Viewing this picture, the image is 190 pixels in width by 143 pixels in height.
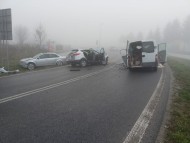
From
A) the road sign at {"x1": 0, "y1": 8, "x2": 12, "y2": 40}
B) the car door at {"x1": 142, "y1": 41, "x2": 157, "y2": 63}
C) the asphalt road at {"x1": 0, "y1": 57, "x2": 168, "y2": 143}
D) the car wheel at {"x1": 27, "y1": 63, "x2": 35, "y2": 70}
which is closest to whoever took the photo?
the asphalt road at {"x1": 0, "y1": 57, "x2": 168, "y2": 143}

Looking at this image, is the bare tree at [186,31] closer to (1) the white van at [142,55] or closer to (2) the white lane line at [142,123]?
(1) the white van at [142,55]

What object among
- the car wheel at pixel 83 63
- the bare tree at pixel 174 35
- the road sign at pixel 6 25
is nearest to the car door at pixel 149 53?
the car wheel at pixel 83 63

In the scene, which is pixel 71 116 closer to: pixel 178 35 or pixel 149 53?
pixel 149 53

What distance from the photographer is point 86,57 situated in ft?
77.1

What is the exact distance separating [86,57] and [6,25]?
26.5 feet

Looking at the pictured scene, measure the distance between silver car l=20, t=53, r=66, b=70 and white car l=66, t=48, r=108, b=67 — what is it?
1.07 m

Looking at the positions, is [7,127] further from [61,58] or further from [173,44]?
[173,44]

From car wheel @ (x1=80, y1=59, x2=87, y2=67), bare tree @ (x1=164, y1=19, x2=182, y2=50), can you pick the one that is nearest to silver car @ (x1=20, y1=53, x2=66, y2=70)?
car wheel @ (x1=80, y1=59, x2=87, y2=67)

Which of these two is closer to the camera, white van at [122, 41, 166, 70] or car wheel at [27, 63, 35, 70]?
white van at [122, 41, 166, 70]

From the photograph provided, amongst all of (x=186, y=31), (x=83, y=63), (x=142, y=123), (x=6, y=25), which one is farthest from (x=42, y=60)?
(x=186, y=31)

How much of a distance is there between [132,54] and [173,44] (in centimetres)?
7494

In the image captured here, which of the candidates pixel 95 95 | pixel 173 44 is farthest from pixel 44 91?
pixel 173 44

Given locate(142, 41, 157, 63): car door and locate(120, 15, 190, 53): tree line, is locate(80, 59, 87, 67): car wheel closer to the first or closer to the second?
locate(142, 41, 157, 63): car door

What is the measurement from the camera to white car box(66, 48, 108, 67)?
22.9 metres
